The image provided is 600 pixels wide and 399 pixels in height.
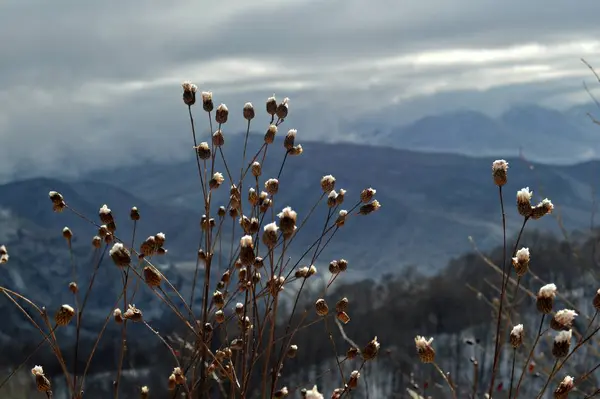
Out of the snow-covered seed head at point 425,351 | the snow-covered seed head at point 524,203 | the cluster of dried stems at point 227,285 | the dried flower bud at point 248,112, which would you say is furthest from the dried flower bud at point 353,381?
the dried flower bud at point 248,112

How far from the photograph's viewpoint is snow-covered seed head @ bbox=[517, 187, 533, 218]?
4.59 ft

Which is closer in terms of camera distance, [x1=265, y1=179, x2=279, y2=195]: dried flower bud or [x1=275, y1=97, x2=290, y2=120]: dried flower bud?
[x1=265, y1=179, x2=279, y2=195]: dried flower bud

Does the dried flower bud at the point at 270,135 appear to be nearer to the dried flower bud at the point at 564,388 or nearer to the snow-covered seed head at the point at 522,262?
the snow-covered seed head at the point at 522,262

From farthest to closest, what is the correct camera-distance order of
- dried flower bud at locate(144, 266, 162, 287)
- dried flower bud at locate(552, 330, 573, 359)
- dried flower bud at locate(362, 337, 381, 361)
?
1. dried flower bud at locate(362, 337, 381, 361)
2. dried flower bud at locate(144, 266, 162, 287)
3. dried flower bud at locate(552, 330, 573, 359)

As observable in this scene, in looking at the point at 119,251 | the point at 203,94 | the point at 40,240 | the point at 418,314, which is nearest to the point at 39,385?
the point at 119,251

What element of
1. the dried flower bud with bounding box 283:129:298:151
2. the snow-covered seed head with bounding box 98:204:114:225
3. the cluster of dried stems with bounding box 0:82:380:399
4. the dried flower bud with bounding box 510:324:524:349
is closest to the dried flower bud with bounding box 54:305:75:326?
the cluster of dried stems with bounding box 0:82:380:399

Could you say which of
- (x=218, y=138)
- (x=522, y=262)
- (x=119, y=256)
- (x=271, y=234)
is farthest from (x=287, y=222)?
(x=218, y=138)

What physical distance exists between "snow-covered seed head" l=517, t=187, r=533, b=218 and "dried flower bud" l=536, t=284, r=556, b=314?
177 mm

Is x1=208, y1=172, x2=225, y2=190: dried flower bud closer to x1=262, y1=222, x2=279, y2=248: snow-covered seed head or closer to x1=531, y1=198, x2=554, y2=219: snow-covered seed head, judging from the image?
x1=262, y1=222, x2=279, y2=248: snow-covered seed head

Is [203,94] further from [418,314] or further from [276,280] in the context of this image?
[418,314]

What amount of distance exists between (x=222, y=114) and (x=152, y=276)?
58cm

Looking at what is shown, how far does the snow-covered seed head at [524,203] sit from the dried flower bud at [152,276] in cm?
78

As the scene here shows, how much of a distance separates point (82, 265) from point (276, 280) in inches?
7143

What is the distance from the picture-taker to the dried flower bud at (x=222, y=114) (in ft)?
6.13
